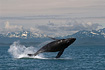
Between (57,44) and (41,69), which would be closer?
(41,69)

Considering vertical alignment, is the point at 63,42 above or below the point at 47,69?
above

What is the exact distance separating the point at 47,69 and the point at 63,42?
22.9 ft

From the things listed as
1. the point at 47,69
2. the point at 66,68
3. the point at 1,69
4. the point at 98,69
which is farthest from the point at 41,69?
the point at 98,69

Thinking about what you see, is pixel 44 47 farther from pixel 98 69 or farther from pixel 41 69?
pixel 98 69

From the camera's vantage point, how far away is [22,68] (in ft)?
164

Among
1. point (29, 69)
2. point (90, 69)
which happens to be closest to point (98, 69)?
point (90, 69)

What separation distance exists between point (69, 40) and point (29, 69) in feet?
33.3

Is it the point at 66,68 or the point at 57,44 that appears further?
the point at 57,44

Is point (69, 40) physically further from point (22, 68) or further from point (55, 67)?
point (22, 68)

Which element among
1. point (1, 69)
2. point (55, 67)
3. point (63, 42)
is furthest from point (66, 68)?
point (1, 69)

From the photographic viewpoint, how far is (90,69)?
5022 cm

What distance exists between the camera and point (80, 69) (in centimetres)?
4909

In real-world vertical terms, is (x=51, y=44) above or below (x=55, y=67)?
above

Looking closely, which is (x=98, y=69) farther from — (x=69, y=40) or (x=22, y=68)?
(x=22, y=68)
